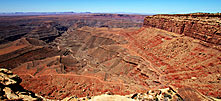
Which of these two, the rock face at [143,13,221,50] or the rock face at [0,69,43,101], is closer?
the rock face at [0,69,43,101]

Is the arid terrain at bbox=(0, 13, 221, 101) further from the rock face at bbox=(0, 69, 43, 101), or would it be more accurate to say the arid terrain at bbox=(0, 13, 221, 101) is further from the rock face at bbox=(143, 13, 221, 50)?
the rock face at bbox=(0, 69, 43, 101)

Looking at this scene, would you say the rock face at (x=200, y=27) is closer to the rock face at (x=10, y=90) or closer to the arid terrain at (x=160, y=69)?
the arid terrain at (x=160, y=69)

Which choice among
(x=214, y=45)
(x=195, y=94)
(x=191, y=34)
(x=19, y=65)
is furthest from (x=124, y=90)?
(x=19, y=65)

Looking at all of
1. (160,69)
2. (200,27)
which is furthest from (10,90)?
(200,27)

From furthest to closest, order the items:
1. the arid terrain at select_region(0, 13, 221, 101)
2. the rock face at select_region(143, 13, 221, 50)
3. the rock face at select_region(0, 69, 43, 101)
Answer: the rock face at select_region(143, 13, 221, 50), the arid terrain at select_region(0, 13, 221, 101), the rock face at select_region(0, 69, 43, 101)

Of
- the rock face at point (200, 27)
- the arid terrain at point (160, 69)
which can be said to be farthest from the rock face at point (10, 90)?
the rock face at point (200, 27)

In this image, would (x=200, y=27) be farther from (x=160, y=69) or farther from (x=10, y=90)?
(x=10, y=90)

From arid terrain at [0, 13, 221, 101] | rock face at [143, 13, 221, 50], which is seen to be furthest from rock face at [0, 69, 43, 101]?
rock face at [143, 13, 221, 50]

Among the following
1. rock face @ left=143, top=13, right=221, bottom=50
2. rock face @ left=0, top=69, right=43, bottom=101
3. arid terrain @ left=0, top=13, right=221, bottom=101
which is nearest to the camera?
rock face @ left=0, top=69, right=43, bottom=101

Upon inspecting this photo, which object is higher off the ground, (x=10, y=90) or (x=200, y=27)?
(x=200, y=27)

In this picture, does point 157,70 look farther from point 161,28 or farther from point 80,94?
point 161,28

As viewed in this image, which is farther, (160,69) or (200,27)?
(200,27)
